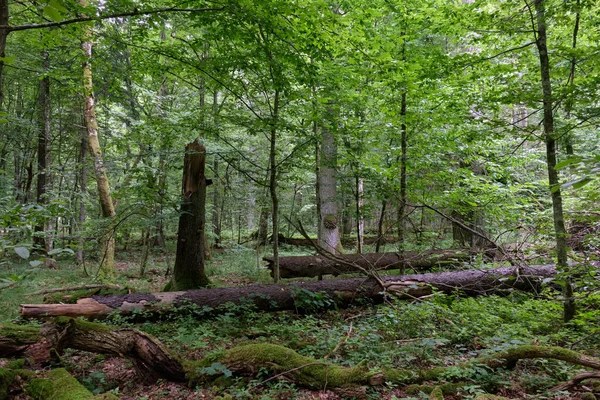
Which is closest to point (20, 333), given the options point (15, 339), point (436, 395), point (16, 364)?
point (15, 339)

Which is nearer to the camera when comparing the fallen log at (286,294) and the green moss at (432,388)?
the green moss at (432,388)

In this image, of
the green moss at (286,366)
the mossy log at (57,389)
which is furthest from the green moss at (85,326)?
the green moss at (286,366)

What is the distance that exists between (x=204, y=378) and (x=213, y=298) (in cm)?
264

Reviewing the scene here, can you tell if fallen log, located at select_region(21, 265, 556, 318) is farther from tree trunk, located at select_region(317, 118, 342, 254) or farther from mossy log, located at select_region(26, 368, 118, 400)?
tree trunk, located at select_region(317, 118, 342, 254)

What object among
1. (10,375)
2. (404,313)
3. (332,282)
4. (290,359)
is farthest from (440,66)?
(10,375)

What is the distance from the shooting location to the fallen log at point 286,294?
585 cm

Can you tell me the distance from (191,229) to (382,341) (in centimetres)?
500

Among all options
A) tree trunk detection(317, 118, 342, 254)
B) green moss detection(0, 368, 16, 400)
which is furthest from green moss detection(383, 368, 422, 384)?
tree trunk detection(317, 118, 342, 254)

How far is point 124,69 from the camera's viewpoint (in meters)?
6.59

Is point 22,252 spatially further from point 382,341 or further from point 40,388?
point 382,341

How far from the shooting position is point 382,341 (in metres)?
4.79

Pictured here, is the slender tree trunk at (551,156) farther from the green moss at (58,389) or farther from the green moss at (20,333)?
the green moss at (20,333)

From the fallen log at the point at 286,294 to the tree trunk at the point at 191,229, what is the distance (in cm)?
116

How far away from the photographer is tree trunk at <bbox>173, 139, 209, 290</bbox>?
7633 millimetres
